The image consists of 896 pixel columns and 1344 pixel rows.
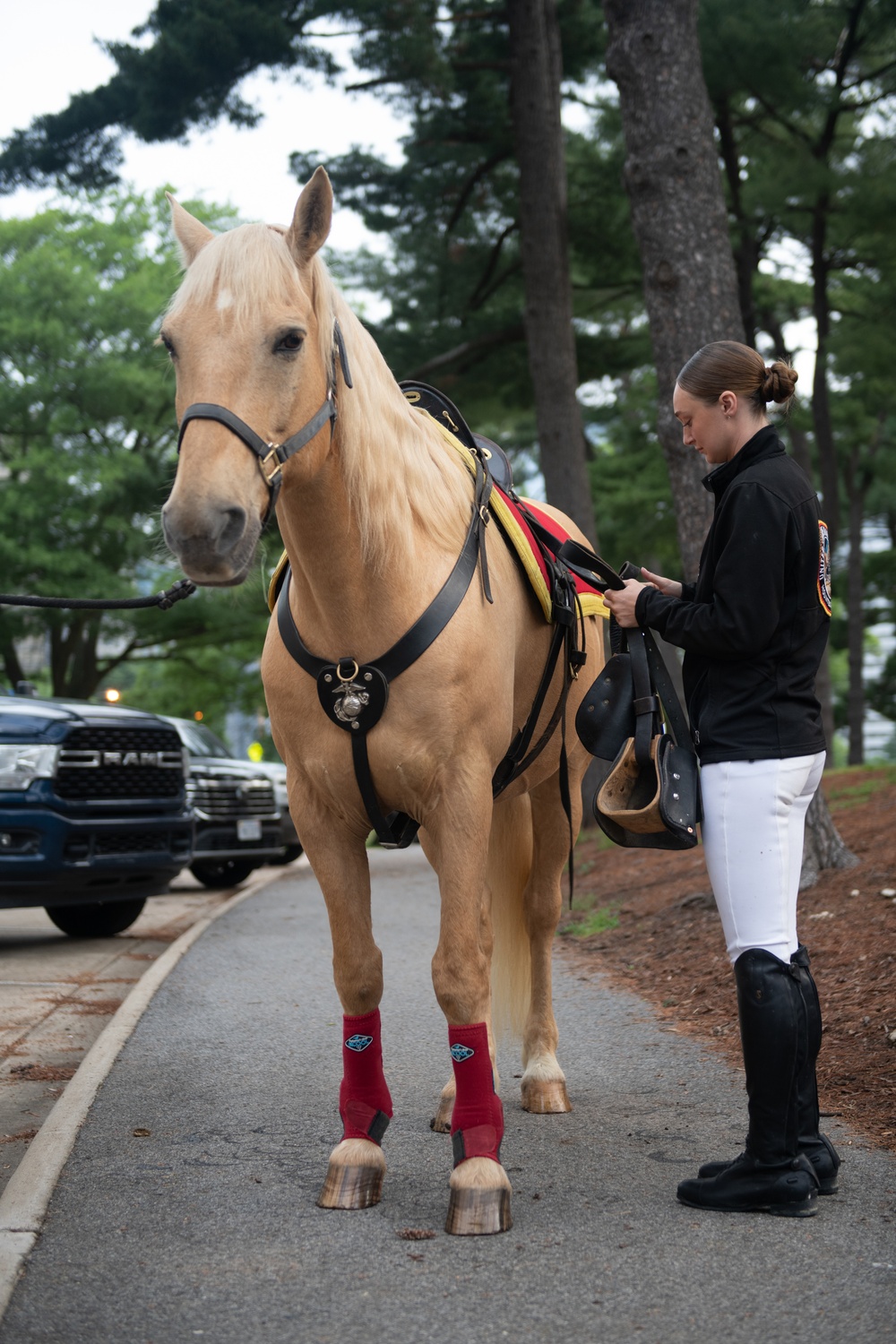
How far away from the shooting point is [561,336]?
13930 mm

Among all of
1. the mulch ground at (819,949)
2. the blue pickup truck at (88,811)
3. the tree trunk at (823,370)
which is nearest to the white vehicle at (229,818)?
the blue pickup truck at (88,811)

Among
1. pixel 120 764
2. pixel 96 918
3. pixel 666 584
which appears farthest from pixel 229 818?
pixel 666 584

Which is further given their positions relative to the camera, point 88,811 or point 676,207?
point 88,811

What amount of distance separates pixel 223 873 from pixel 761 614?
40.1 ft

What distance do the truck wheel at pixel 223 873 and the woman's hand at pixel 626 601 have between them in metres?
11.4

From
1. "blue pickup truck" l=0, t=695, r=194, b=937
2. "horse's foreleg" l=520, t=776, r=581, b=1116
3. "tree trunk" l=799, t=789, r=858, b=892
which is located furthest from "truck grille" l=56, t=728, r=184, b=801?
"horse's foreleg" l=520, t=776, r=581, b=1116

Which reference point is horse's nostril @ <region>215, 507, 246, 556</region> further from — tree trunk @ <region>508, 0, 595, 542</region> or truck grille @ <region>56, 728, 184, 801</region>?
tree trunk @ <region>508, 0, 595, 542</region>

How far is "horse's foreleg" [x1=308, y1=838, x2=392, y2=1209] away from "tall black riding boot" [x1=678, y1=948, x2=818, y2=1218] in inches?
37.4

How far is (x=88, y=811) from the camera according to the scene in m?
8.93

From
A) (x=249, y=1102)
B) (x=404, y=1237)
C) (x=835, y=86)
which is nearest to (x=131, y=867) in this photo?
(x=249, y=1102)

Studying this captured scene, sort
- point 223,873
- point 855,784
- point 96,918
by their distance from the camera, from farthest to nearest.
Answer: point 223,873 < point 855,784 < point 96,918

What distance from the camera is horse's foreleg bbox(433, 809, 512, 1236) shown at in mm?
3445

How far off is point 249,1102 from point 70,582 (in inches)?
803

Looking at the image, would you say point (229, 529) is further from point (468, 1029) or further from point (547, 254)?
point (547, 254)
